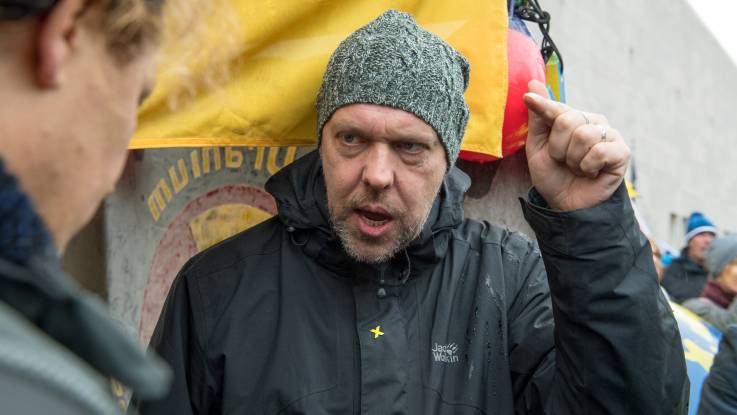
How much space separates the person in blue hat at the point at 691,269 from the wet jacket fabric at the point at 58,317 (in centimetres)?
638

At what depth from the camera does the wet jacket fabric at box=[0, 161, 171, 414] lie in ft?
2.05

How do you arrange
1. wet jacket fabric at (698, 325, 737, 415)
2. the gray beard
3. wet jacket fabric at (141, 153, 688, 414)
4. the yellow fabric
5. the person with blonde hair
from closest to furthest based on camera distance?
the person with blonde hair < wet jacket fabric at (141, 153, 688, 414) < the gray beard < the yellow fabric < wet jacket fabric at (698, 325, 737, 415)

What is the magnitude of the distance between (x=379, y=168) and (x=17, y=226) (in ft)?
4.83

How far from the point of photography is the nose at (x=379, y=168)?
2.12 m

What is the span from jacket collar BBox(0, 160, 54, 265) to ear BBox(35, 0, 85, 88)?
133mm

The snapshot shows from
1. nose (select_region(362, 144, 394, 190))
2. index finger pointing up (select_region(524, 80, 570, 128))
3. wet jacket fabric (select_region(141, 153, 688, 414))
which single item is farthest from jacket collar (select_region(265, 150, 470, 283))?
index finger pointing up (select_region(524, 80, 570, 128))

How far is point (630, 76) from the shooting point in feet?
33.7

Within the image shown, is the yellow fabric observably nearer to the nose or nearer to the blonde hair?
the nose

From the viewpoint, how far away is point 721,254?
5.30m

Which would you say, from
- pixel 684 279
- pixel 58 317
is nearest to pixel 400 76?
pixel 58 317

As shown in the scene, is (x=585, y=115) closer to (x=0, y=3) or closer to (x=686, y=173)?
(x=0, y=3)

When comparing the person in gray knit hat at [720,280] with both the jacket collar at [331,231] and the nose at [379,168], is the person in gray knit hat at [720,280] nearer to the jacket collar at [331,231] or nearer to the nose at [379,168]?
the jacket collar at [331,231]

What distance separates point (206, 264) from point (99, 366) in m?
1.37

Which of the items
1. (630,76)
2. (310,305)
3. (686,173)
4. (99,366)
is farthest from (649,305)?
(686,173)
